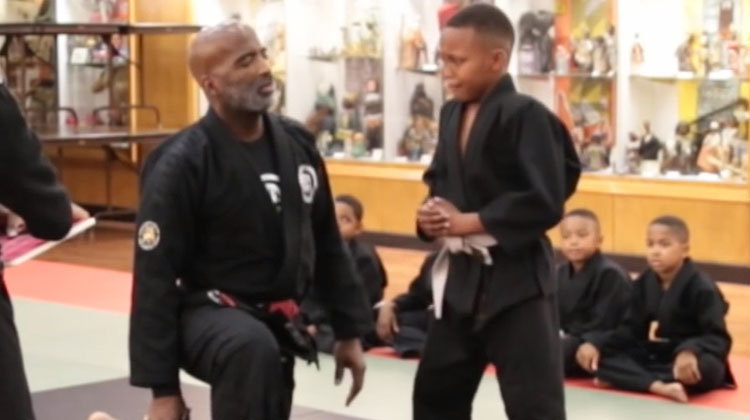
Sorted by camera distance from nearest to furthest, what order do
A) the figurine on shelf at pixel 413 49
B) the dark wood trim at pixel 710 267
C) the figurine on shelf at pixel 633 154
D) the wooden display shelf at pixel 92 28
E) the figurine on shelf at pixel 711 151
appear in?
the dark wood trim at pixel 710 267 < the figurine on shelf at pixel 711 151 < the figurine on shelf at pixel 633 154 < the figurine on shelf at pixel 413 49 < the wooden display shelf at pixel 92 28

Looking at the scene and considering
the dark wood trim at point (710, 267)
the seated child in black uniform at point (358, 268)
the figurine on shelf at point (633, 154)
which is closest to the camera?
the seated child in black uniform at point (358, 268)

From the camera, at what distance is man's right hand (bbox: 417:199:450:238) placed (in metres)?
4.59

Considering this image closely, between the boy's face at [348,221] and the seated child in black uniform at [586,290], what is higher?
the boy's face at [348,221]

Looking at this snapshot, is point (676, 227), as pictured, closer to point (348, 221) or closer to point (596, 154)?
point (348, 221)

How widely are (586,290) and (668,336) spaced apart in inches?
16.8

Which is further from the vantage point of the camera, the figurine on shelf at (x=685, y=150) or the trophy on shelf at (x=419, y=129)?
the trophy on shelf at (x=419, y=129)

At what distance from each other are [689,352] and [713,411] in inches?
14.3

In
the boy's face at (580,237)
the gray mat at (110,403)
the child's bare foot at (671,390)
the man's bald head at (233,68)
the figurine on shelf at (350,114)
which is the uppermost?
the man's bald head at (233,68)

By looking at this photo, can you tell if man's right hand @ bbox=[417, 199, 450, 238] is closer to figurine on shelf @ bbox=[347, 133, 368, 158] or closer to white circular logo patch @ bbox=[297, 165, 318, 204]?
white circular logo patch @ bbox=[297, 165, 318, 204]

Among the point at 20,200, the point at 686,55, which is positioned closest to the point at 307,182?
the point at 20,200

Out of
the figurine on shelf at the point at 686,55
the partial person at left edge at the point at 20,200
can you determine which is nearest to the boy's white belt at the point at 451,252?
the partial person at left edge at the point at 20,200

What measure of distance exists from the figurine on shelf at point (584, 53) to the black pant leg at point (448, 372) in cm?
603

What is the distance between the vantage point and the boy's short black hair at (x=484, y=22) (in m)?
4.62

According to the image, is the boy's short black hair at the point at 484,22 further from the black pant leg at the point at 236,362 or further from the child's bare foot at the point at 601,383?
the child's bare foot at the point at 601,383
